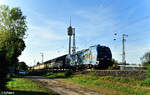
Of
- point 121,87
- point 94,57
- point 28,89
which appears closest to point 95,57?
point 94,57

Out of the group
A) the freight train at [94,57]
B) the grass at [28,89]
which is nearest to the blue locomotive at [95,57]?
the freight train at [94,57]

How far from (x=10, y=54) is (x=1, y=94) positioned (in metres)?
2.07

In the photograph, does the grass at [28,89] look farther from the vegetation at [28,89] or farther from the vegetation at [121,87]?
the vegetation at [121,87]

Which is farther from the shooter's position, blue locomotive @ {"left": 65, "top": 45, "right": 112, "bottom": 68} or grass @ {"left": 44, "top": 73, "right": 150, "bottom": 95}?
blue locomotive @ {"left": 65, "top": 45, "right": 112, "bottom": 68}

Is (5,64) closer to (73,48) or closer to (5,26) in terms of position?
(5,26)

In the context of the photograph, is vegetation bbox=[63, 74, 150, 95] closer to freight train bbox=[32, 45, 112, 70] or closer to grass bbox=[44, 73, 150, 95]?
grass bbox=[44, 73, 150, 95]

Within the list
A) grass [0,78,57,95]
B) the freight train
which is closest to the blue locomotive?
the freight train

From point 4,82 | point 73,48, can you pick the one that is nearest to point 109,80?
point 4,82

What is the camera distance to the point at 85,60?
26.8 meters

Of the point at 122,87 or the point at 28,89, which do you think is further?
the point at 122,87

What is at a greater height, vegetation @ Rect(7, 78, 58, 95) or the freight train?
the freight train

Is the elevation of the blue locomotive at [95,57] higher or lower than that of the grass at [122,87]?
higher

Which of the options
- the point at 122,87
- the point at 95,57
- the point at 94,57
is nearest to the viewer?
the point at 122,87

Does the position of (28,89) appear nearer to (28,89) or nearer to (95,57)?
(28,89)
